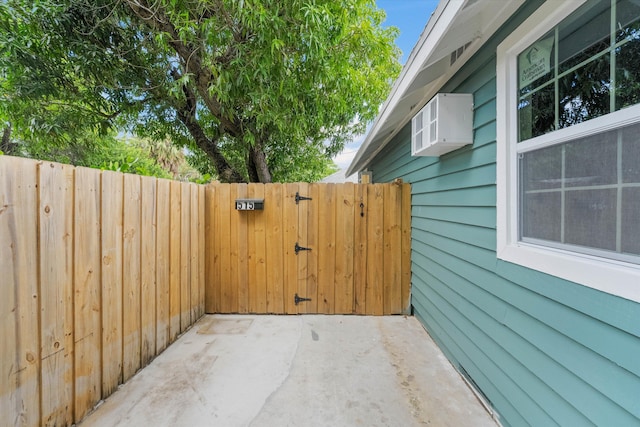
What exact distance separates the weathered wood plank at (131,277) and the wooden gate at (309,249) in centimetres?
124

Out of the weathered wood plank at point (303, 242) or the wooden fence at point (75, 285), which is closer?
the wooden fence at point (75, 285)

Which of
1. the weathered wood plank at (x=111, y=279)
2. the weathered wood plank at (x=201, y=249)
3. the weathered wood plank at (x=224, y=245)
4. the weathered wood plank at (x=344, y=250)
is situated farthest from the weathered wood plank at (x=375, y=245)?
the weathered wood plank at (x=111, y=279)

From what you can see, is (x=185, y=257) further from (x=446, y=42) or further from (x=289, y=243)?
(x=446, y=42)

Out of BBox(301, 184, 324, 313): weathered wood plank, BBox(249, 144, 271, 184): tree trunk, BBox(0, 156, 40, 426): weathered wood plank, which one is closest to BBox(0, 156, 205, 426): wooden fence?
BBox(0, 156, 40, 426): weathered wood plank

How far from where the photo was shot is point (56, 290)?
159cm

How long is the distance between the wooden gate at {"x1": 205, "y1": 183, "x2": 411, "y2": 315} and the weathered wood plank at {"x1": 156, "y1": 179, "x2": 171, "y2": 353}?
0.81 metres

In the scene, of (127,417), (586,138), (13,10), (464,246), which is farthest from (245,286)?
(13,10)

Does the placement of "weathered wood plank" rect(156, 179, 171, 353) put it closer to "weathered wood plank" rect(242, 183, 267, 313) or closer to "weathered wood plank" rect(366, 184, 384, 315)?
"weathered wood plank" rect(242, 183, 267, 313)

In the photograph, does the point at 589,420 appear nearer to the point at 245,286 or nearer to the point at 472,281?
the point at 472,281

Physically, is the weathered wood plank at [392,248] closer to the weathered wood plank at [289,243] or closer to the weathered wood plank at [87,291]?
the weathered wood plank at [289,243]

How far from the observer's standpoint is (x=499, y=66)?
1.70 metres

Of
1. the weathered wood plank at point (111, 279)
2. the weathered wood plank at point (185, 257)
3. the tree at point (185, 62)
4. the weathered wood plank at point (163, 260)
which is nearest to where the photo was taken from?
the weathered wood plank at point (111, 279)

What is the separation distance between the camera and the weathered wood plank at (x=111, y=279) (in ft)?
6.40

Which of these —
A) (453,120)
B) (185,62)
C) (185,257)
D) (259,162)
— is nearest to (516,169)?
(453,120)
